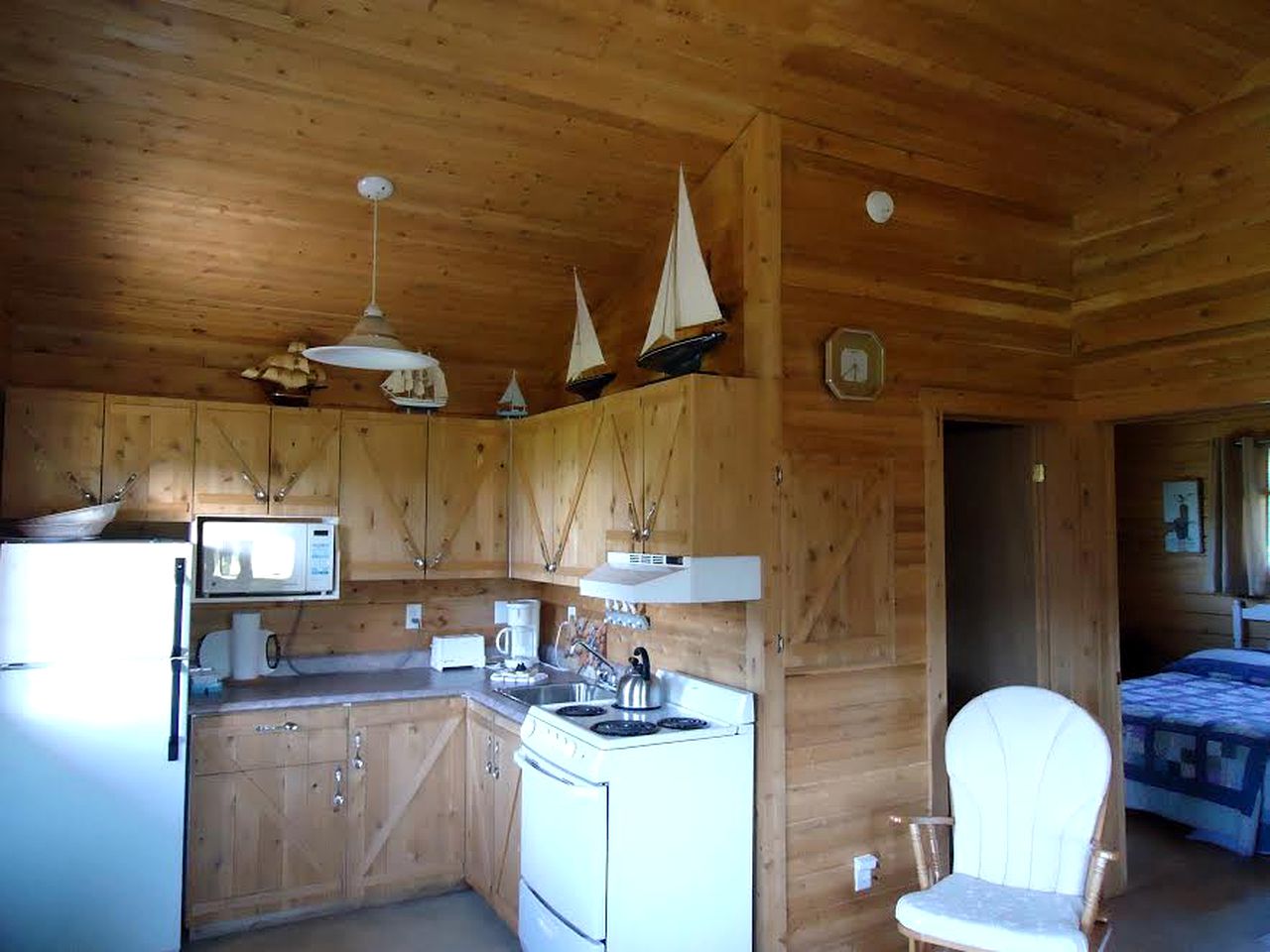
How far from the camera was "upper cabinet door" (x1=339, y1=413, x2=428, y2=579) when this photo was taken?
4293 millimetres

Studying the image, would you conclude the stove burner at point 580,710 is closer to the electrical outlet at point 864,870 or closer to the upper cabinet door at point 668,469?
the upper cabinet door at point 668,469

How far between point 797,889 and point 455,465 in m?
2.52

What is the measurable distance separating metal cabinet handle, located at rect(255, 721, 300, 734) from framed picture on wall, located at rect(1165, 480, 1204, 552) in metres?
6.50

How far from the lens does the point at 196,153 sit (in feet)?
10.5

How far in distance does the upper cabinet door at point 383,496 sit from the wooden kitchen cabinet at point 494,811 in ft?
2.78

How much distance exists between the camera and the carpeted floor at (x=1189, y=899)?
3543 millimetres

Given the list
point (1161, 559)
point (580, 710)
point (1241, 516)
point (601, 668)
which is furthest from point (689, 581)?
point (1161, 559)

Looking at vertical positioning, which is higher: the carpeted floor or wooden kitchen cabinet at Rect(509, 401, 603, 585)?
wooden kitchen cabinet at Rect(509, 401, 603, 585)

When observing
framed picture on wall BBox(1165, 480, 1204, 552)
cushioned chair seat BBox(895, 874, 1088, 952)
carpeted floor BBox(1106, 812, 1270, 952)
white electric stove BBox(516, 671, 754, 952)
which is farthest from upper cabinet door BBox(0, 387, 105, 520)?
framed picture on wall BBox(1165, 480, 1204, 552)

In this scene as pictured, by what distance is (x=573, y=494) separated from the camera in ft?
12.9

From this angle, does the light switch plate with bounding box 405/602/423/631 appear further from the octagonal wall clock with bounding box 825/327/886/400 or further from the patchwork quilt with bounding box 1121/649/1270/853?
the patchwork quilt with bounding box 1121/649/1270/853

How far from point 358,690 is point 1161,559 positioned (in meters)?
6.27

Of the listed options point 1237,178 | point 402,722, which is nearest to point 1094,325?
point 1237,178

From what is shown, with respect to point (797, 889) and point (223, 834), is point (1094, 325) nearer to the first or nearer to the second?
point (797, 889)
